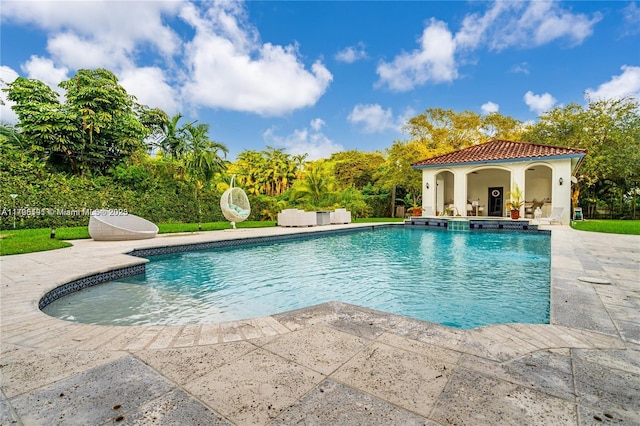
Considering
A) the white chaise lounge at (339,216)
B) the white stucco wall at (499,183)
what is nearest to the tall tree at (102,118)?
the white chaise lounge at (339,216)

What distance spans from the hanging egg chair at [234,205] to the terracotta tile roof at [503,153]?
10457mm

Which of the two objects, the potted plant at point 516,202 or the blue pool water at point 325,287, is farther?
the potted plant at point 516,202

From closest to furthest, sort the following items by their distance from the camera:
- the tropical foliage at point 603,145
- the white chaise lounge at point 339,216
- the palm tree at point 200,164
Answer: the palm tree at point 200,164
the white chaise lounge at point 339,216
the tropical foliage at point 603,145

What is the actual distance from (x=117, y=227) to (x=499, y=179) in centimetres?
2022

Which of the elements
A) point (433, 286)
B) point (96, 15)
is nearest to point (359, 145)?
point (96, 15)

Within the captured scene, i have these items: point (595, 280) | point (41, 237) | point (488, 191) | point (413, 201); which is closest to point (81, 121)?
point (41, 237)

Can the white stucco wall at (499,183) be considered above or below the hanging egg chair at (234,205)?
above

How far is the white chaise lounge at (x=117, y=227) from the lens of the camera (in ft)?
29.3

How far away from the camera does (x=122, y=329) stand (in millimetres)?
2719

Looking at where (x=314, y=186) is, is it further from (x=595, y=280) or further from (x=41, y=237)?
(x=595, y=280)

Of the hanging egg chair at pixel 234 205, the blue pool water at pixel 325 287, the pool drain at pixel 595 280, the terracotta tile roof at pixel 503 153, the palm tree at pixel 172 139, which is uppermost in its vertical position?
the palm tree at pixel 172 139

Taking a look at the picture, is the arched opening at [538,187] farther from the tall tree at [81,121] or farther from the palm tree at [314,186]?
the tall tree at [81,121]

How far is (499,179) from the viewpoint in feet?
64.4

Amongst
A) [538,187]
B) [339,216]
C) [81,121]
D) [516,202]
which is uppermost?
[81,121]
